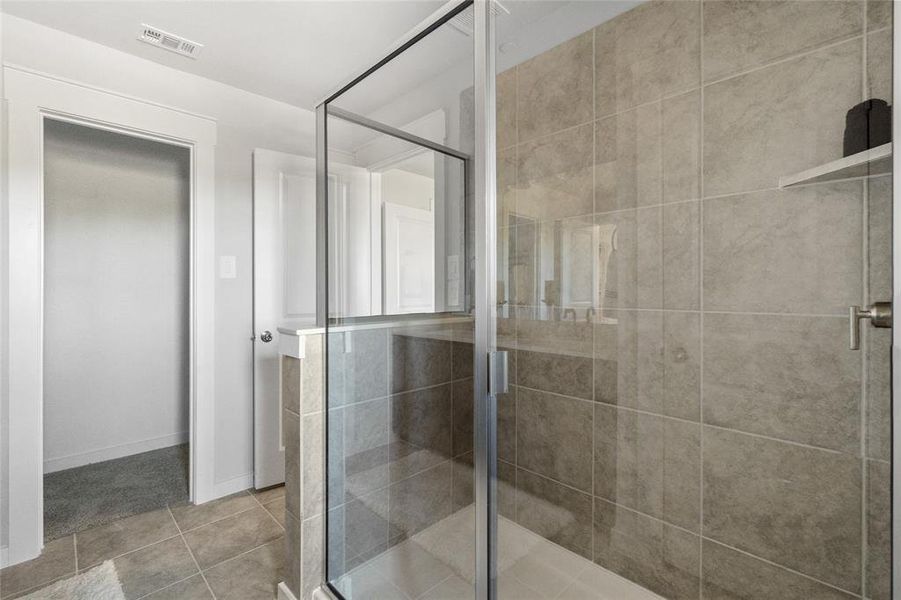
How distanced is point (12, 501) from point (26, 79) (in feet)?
6.17

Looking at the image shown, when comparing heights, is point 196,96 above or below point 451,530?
above

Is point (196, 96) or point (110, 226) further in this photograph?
point (110, 226)

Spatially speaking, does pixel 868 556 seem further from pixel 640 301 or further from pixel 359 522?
pixel 359 522

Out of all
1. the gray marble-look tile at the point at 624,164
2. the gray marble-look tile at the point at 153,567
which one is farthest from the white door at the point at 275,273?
the gray marble-look tile at the point at 624,164

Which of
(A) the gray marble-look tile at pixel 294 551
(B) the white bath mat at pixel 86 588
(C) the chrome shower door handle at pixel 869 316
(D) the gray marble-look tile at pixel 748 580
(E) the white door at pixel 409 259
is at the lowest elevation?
(B) the white bath mat at pixel 86 588

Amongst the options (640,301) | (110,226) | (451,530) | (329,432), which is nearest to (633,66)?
(640,301)

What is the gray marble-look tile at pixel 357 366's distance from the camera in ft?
4.29

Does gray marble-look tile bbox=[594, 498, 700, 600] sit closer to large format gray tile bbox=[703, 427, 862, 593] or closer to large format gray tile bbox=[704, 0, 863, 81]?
large format gray tile bbox=[703, 427, 862, 593]

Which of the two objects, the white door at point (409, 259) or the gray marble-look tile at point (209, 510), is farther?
the gray marble-look tile at point (209, 510)

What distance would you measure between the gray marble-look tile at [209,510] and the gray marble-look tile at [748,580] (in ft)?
7.15

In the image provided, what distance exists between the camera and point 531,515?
1.19m

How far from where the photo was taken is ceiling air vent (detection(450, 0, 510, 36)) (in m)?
0.99

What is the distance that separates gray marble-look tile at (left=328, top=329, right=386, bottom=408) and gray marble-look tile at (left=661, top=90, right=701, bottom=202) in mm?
953

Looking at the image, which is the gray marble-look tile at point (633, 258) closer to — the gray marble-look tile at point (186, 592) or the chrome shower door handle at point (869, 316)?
the chrome shower door handle at point (869, 316)
